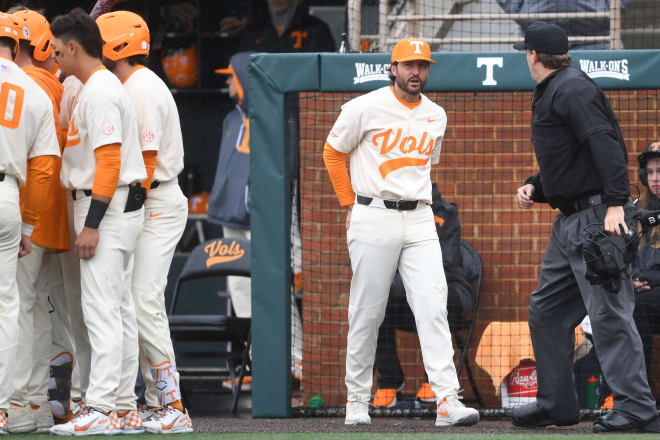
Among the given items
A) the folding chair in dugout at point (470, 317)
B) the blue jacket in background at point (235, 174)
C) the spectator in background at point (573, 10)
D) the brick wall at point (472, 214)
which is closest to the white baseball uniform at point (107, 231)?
the brick wall at point (472, 214)

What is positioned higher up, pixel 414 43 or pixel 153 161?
pixel 414 43

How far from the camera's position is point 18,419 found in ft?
18.1

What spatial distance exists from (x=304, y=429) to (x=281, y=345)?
2.61ft

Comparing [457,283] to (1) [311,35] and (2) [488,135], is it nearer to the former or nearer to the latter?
(2) [488,135]

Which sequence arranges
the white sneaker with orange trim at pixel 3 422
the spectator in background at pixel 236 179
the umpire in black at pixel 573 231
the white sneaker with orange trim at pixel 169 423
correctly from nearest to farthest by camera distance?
the white sneaker with orange trim at pixel 3 422, the umpire in black at pixel 573 231, the white sneaker with orange trim at pixel 169 423, the spectator in background at pixel 236 179

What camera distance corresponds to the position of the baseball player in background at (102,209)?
206 inches

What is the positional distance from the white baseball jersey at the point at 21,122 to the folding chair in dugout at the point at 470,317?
9.18 ft

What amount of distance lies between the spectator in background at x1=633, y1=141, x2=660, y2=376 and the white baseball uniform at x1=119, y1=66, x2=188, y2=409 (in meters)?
2.77

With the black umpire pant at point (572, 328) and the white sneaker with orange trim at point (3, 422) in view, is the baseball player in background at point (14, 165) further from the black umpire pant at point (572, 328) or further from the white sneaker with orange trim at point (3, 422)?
the black umpire pant at point (572, 328)

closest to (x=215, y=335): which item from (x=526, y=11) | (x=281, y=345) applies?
(x=281, y=345)

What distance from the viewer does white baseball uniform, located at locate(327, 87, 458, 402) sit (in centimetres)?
597

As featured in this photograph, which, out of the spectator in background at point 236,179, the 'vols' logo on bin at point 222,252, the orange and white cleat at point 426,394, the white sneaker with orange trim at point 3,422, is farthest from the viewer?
the spectator in background at point 236,179

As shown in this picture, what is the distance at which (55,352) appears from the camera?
6020mm

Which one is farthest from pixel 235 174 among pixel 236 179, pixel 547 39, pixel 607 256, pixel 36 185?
pixel 607 256
